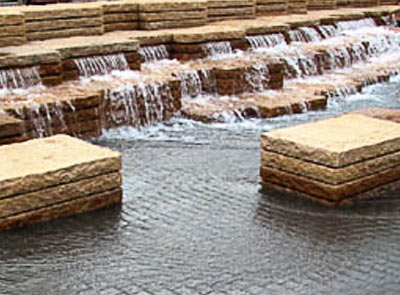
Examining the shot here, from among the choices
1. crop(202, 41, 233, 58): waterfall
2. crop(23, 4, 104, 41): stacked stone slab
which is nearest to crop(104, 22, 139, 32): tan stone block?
crop(23, 4, 104, 41): stacked stone slab

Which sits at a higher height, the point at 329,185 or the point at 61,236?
the point at 329,185

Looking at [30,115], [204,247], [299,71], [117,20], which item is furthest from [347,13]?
[204,247]

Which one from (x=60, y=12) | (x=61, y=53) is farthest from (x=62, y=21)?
(x=61, y=53)

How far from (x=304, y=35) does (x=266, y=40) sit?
170cm

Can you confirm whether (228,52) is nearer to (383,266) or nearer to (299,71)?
(299,71)

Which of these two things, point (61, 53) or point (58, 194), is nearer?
point (58, 194)

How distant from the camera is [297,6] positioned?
1736cm

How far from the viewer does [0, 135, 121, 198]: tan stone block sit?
235 inches

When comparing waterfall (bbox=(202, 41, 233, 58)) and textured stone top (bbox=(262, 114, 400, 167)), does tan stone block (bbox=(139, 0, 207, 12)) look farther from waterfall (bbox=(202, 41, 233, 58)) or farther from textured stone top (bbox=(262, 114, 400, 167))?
textured stone top (bbox=(262, 114, 400, 167))

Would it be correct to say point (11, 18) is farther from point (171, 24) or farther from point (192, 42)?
point (171, 24)

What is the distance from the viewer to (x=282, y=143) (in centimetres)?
684

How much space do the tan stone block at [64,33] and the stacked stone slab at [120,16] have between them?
54 cm

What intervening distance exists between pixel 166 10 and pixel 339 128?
7162mm

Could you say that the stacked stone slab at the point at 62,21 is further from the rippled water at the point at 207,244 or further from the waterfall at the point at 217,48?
the rippled water at the point at 207,244
